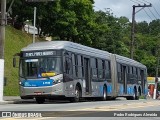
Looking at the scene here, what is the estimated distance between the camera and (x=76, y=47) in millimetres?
28734

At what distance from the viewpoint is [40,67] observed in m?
26.3

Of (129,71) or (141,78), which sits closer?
(129,71)

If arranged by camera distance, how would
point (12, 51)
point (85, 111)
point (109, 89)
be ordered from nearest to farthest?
point (85, 111) → point (109, 89) → point (12, 51)

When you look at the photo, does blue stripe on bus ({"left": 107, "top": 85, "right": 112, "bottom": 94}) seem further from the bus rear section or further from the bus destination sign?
the bus destination sign

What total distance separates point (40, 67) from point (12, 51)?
18.8 m

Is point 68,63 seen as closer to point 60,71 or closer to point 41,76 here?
point 60,71

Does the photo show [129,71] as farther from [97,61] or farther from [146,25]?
[146,25]

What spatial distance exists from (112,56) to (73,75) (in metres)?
8.83

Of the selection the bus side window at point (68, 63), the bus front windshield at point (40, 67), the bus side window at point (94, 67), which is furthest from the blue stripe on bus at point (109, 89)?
the bus front windshield at point (40, 67)

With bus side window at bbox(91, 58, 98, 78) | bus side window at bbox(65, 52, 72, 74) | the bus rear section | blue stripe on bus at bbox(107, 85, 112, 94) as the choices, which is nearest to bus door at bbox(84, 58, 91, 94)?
bus side window at bbox(91, 58, 98, 78)

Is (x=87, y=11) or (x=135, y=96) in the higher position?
Answer: (x=87, y=11)

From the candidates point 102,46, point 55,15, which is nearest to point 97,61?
point 55,15

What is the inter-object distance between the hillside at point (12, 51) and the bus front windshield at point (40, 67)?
6944 mm

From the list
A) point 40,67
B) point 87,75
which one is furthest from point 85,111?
point 87,75
